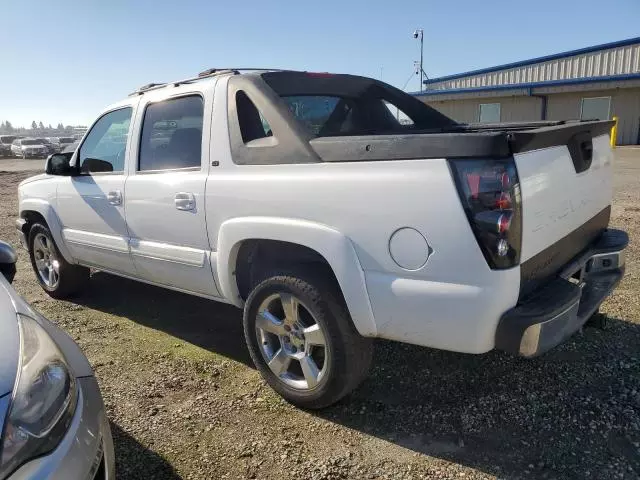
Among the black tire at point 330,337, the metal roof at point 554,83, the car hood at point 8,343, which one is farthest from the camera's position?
the metal roof at point 554,83

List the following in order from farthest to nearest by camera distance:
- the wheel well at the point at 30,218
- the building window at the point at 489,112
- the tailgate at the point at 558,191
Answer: the building window at the point at 489,112 → the wheel well at the point at 30,218 → the tailgate at the point at 558,191

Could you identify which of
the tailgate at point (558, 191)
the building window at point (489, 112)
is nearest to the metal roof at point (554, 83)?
the building window at point (489, 112)

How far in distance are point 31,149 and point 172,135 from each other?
3801 cm

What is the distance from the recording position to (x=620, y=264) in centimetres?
329

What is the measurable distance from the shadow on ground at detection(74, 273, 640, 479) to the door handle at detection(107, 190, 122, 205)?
1.20 meters

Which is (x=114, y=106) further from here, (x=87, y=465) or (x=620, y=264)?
(x=620, y=264)

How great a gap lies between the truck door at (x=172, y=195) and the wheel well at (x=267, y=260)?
22 centimetres

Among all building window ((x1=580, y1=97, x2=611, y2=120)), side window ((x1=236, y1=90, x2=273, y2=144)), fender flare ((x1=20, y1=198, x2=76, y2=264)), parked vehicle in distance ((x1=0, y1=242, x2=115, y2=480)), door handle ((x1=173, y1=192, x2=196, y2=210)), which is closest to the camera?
parked vehicle in distance ((x1=0, y1=242, x2=115, y2=480))

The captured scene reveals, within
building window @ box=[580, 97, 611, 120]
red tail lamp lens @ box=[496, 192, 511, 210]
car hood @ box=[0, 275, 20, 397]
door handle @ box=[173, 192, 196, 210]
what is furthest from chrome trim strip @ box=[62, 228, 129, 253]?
building window @ box=[580, 97, 611, 120]

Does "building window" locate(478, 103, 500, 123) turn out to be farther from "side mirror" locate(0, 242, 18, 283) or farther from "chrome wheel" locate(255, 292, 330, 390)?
"side mirror" locate(0, 242, 18, 283)

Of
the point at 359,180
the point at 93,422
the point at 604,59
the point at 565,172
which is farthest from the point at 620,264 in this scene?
the point at 604,59

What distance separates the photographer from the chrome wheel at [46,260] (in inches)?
201

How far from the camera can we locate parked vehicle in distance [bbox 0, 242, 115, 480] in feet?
5.34

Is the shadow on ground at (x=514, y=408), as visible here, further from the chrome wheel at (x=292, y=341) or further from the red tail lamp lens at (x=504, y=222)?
the red tail lamp lens at (x=504, y=222)
